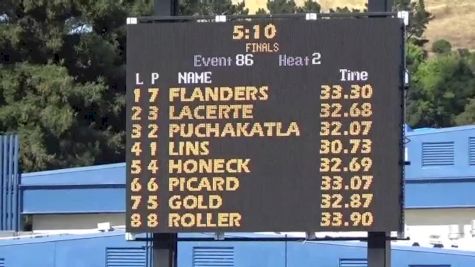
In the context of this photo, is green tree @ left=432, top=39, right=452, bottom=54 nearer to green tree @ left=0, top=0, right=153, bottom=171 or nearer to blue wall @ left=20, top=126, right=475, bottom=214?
green tree @ left=0, top=0, right=153, bottom=171

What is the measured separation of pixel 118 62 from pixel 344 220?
25.5 m

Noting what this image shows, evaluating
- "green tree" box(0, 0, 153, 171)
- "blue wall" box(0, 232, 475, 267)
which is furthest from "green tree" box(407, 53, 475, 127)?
"blue wall" box(0, 232, 475, 267)

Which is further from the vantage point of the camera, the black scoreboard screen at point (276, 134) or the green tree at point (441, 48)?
the green tree at point (441, 48)

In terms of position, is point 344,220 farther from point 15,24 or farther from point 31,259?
point 15,24

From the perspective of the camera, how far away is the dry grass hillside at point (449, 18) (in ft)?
417

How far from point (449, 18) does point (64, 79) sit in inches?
4248

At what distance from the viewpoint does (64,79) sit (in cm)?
3184

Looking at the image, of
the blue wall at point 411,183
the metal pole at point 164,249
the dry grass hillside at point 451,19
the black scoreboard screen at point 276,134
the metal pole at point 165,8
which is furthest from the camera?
the dry grass hillside at point 451,19

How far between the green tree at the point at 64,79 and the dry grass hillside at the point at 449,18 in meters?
89.8

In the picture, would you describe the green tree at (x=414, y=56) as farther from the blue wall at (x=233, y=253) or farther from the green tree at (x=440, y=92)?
the blue wall at (x=233, y=253)

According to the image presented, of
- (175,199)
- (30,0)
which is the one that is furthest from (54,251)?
(30,0)

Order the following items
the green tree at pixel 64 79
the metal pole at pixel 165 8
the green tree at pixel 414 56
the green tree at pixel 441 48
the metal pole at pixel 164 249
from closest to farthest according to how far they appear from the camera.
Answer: the metal pole at pixel 164 249
the metal pole at pixel 165 8
the green tree at pixel 64 79
the green tree at pixel 414 56
the green tree at pixel 441 48

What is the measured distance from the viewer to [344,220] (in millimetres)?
10391

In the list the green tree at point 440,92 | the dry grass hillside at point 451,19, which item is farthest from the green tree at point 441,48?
the green tree at point 440,92
